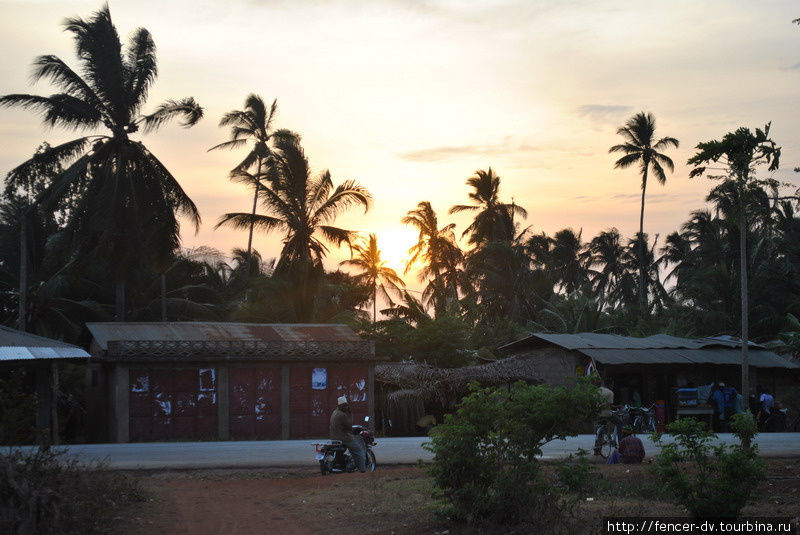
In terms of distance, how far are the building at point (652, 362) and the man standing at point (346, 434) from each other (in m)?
16.3

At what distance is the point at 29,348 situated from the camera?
1653cm

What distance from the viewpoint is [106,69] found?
34.3 metres

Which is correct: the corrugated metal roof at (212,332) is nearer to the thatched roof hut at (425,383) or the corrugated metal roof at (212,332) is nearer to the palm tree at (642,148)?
the thatched roof hut at (425,383)

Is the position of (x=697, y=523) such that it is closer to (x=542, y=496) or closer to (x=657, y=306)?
(x=542, y=496)

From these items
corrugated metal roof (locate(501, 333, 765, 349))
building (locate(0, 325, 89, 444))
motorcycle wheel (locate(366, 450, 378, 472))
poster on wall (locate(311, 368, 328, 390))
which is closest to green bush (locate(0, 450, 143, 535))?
building (locate(0, 325, 89, 444))

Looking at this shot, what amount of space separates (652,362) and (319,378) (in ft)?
36.9

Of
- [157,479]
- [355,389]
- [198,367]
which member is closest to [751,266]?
[355,389]

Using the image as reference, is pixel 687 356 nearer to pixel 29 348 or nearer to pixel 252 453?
pixel 252 453

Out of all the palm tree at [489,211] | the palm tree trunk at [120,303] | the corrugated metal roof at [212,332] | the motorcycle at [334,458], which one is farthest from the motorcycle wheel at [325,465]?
the palm tree at [489,211]

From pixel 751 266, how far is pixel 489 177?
680 inches

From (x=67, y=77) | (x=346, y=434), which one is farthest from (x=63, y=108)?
(x=346, y=434)

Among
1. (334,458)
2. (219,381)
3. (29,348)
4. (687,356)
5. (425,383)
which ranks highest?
(29,348)

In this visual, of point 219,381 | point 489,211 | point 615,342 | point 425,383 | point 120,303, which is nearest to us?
point 219,381

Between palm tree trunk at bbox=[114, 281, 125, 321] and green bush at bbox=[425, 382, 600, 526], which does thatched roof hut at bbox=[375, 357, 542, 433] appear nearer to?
palm tree trunk at bbox=[114, 281, 125, 321]
